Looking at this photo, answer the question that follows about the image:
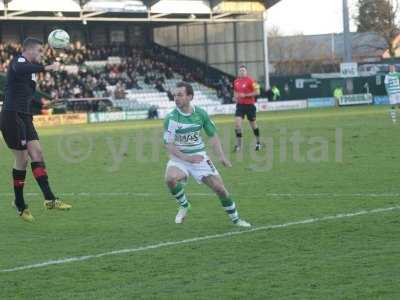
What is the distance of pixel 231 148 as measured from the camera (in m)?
24.7

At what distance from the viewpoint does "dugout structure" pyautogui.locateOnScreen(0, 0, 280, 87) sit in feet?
195

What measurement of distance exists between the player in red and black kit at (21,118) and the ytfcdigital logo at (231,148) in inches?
248

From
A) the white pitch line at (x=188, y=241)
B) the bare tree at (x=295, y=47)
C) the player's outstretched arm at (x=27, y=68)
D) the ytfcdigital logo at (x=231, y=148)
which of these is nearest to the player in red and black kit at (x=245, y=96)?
the ytfcdigital logo at (x=231, y=148)

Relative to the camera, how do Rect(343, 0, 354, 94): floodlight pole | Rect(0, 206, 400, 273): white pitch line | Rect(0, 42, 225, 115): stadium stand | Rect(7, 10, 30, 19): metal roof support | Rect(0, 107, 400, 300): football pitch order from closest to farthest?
Rect(0, 107, 400, 300): football pitch → Rect(0, 206, 400, 273): white pitch line → Rect(7, 10, 30, 19): metal roof support → Rect(0, 42, 225, 115): stadium stand → Rect(343, 0, 354, 94): floodlight pole

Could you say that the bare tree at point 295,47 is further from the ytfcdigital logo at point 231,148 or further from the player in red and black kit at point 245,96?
the player in red and black kit at point 245,96

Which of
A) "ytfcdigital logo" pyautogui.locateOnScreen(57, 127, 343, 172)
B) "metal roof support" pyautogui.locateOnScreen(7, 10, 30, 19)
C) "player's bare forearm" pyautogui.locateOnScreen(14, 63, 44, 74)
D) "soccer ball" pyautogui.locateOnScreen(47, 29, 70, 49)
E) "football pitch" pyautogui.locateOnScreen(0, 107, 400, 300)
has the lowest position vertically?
"ytfcdigital logo" pyautogui.locateOnScreen(57, 127, 343, 172)

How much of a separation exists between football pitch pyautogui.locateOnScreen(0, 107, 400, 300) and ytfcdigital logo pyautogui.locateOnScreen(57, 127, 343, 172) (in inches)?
30.7

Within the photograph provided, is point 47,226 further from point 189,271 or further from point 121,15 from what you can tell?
point 121,15

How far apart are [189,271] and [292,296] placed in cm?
138

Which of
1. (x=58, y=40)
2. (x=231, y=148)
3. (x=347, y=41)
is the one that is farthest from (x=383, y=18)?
(x=58, y=40)

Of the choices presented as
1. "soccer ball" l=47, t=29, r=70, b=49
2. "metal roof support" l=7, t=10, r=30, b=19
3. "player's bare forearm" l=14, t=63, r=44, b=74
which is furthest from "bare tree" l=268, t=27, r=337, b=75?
"player's bare forearm" l=14, t=63, r=44, b=74

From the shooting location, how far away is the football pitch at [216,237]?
757 cm

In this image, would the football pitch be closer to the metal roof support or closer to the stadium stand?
the stadium stand

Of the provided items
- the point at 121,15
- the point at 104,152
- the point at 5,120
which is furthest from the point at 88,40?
the point at 5,120
